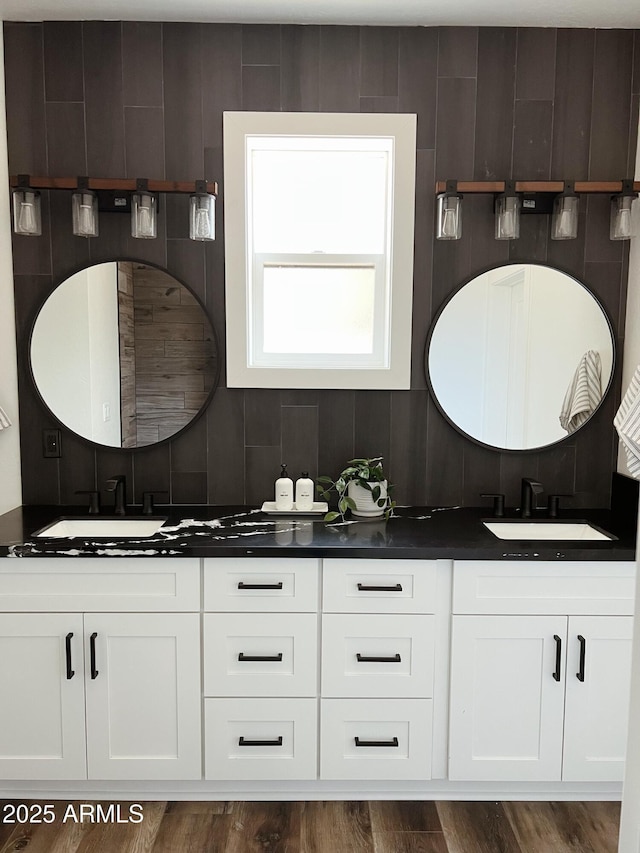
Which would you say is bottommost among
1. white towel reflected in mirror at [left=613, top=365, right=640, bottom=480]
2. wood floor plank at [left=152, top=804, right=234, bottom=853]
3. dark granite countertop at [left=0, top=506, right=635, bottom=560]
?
wood floor plank at [left=152, top=804, right=234, bottom=853]

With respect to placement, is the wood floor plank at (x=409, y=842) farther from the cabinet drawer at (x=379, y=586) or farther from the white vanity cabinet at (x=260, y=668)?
the cabinet drawer at (x=379, y=586)

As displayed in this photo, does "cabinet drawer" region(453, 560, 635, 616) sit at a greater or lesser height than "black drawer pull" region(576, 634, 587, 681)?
greater

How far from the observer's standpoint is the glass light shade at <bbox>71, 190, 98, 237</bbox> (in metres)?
2.36

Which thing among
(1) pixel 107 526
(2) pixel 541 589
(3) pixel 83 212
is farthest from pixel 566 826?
(3) pixel 83 212

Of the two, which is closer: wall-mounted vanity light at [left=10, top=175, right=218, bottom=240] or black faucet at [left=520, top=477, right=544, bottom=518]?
wall-mounted vanity light at [left=10, top=175, right=218, bottom=240]

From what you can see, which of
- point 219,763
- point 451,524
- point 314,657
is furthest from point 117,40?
point 219,763

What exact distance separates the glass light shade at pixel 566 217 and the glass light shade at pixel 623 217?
0.16m

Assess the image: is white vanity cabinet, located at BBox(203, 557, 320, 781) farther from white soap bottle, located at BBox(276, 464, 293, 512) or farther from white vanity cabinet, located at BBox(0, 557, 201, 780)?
white soap bottle, located at BBox(276, 464, 293, 512)

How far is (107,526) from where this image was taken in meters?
2.50

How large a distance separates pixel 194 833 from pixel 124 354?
1703 millimetres

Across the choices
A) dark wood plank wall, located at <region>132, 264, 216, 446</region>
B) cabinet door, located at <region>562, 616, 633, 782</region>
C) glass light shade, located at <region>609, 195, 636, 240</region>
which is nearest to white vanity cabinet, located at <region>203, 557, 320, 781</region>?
dark wood plank wall, located at <region>132, 264, 216, 446</region>

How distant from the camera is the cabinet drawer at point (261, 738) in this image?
215 cm

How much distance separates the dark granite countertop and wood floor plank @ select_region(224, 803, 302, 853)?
0.87 meters

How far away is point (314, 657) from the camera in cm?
214
